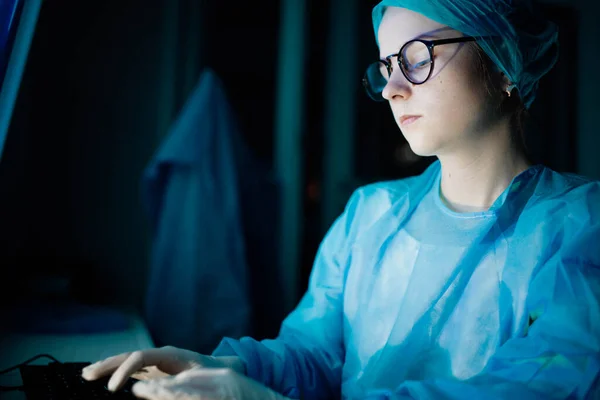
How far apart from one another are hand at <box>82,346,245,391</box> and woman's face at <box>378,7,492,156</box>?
510mm

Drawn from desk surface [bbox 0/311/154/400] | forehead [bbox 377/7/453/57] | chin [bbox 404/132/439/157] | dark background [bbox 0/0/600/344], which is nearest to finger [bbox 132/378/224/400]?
desk surface [bbox 0/311/154/400]

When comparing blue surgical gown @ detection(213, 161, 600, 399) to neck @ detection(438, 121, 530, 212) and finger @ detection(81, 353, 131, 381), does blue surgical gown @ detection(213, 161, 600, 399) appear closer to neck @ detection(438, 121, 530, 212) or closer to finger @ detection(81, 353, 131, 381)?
neck @ detection(438, 121, 530, 212)

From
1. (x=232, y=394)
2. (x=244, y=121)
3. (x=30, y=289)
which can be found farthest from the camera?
(x=244, y=121)

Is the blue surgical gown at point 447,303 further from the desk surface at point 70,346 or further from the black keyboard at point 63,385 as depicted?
the desk surface at point 70,346

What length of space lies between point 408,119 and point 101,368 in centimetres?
64

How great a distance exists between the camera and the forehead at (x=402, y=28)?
941 mm

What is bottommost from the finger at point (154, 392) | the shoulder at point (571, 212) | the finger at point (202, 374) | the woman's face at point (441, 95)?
the finger at point (154, 392)

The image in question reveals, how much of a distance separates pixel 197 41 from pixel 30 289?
3.84ft

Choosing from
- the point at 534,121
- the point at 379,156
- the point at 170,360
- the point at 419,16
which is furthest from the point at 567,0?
the point at 170,360

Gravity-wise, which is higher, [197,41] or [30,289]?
[197,41]

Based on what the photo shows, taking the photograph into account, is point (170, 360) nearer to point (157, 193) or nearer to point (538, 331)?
point (538, 331)

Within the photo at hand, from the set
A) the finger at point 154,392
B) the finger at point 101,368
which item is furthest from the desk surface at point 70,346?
the finger at point 154,392

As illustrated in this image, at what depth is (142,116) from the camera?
2.14 meters

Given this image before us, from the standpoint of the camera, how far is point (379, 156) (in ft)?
8.04
